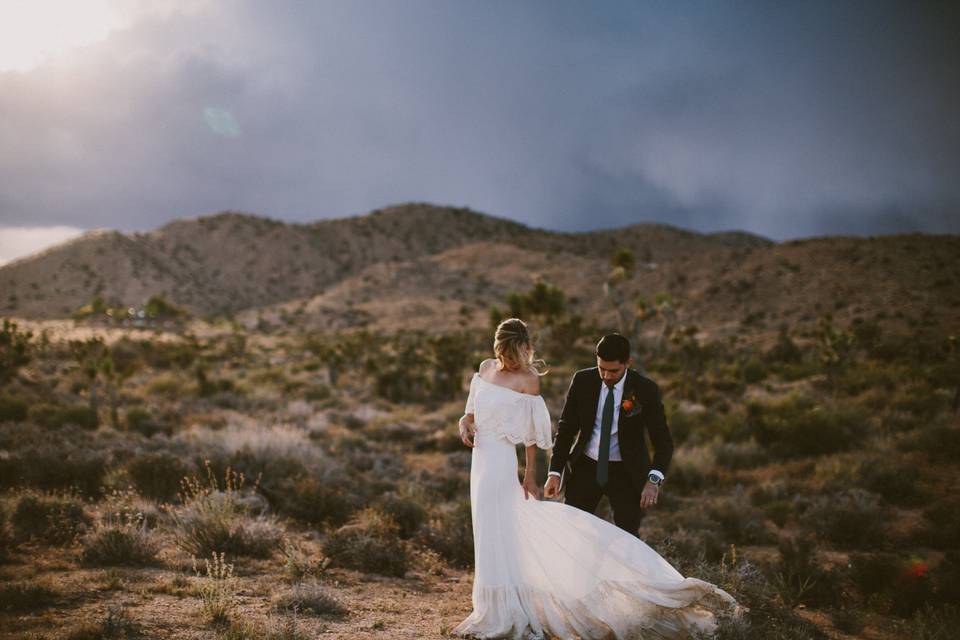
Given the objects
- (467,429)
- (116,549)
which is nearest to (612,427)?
(467,429)

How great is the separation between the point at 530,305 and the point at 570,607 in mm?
20395

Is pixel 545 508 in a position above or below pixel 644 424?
below

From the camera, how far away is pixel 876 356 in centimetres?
2403

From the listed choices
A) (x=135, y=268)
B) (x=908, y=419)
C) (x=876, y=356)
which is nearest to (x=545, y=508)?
(x=908, y=419)

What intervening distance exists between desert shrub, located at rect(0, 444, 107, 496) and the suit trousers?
7183 mm

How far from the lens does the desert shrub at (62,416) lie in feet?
39.7

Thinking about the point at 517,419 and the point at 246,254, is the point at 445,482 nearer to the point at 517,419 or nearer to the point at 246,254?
the point at 517,419

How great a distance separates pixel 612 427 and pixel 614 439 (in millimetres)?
125

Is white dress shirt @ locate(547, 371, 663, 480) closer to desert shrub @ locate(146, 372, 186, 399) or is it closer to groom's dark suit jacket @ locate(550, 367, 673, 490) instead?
groom's dark suit jacket @ locate(550, 367, 673, 490)

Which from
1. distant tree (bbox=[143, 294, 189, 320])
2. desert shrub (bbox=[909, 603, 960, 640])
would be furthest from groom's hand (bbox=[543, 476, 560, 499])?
distant tree (bbox=[143, 294, 189, 320])

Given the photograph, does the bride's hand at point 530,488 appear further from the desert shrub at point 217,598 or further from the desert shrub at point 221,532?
the desert shrub at point 221,532

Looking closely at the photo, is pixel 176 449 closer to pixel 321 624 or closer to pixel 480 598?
pixel 321 624

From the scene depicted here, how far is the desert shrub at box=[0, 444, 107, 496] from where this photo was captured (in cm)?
826

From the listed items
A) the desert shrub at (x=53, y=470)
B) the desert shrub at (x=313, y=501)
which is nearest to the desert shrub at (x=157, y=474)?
the desert shrub at (x=53, y=470)
